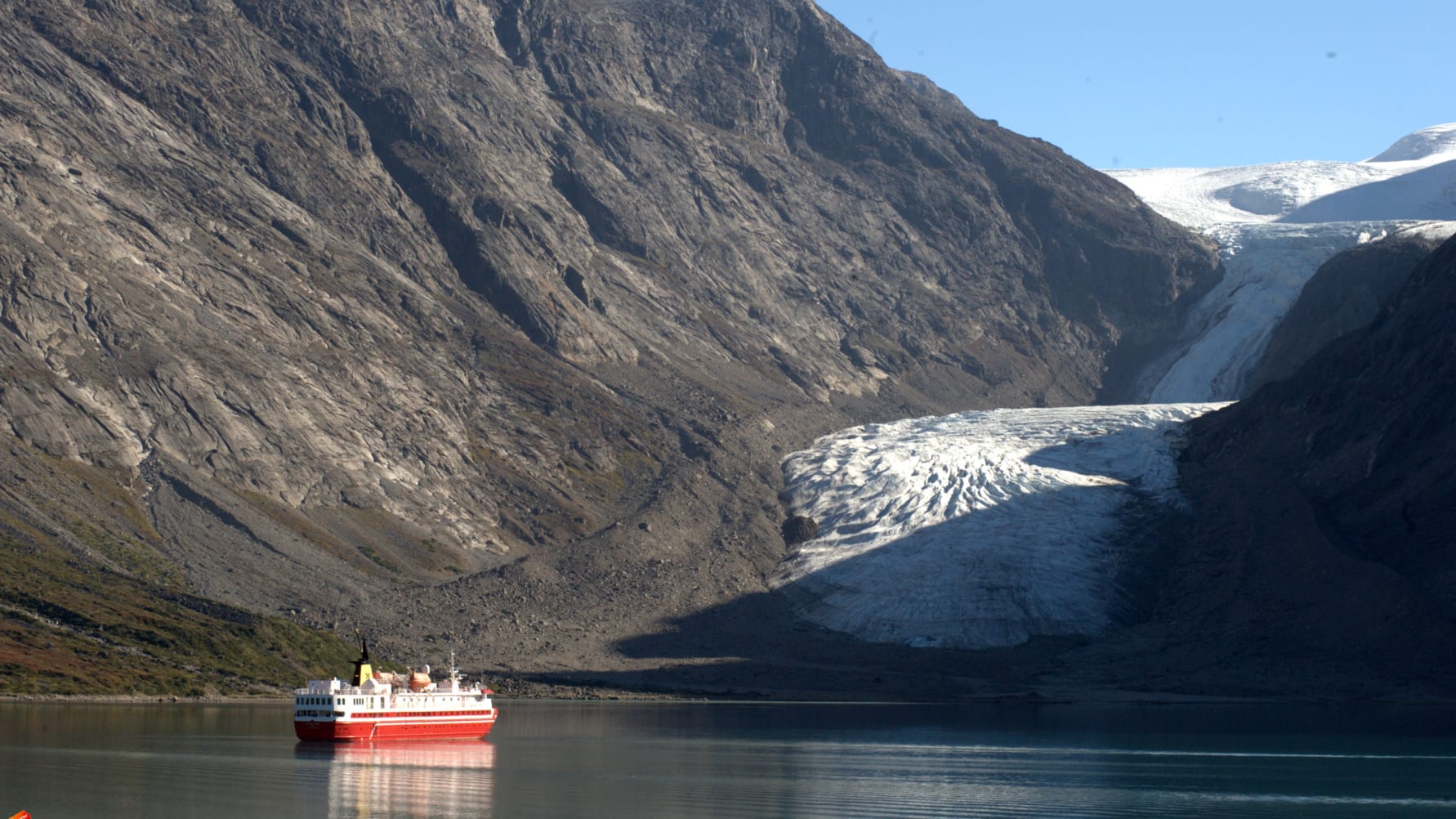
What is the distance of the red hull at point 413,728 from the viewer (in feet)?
313

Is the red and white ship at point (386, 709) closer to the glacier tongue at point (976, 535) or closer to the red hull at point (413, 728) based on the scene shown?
the red hull at point (413, 728)

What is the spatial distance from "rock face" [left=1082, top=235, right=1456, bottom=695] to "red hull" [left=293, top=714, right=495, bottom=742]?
72.5 metres

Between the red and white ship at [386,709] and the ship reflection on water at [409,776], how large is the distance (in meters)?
1.17

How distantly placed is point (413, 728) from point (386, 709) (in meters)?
2.32

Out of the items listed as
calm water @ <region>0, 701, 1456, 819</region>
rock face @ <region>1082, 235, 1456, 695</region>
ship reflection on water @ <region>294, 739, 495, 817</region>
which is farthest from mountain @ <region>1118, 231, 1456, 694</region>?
ship reflection on water @ <region>294, 739, 495, 817</region>

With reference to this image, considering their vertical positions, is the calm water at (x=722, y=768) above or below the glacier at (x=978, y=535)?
below

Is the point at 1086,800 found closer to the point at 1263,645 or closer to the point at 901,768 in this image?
the point at 901,768

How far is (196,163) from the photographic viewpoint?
199375 mm

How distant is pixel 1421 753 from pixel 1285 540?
65.4 metres

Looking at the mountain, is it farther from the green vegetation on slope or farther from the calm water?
the green vegetation on slope

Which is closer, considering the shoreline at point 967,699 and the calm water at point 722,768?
the calm water at point 722,768

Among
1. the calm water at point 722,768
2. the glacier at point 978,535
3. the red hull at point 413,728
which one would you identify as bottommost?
the calm water at point 722,768

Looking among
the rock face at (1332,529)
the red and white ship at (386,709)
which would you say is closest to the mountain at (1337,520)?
the rock face at (1332,529)

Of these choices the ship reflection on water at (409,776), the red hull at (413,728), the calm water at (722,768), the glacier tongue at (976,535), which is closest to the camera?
the ship reflection on water at (409,776)
